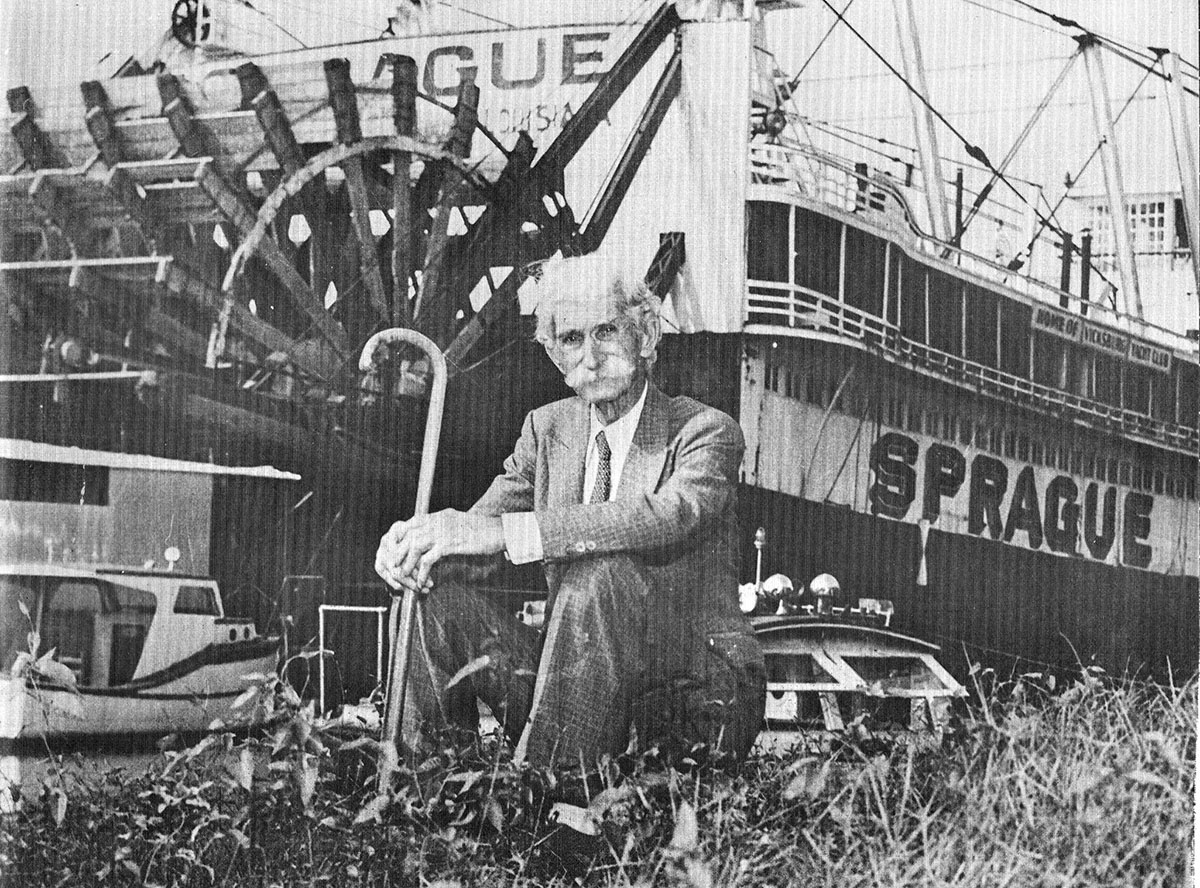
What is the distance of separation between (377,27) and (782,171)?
1.71m

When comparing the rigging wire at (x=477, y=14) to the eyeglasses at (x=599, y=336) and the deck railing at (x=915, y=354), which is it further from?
the deck railing at (x=915, y=354)

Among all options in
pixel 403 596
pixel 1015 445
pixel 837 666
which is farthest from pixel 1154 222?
pixel 403 596

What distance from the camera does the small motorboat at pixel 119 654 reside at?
20.1 feet

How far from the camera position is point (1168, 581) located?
6566mm

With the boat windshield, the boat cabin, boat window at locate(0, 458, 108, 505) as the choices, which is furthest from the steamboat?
the boat windshield

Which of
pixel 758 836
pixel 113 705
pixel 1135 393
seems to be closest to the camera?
pixel 758 836

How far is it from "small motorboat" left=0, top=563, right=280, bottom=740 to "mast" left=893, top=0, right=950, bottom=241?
319 cm

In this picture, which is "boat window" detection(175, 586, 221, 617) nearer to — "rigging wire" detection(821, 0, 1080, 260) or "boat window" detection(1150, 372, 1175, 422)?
"rigging wire" detection(821, 0, 1080, 260)

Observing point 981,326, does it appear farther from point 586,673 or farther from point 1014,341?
point 586,673

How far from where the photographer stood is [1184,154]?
256 inches

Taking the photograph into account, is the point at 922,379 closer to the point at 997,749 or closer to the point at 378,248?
the point at 997,749

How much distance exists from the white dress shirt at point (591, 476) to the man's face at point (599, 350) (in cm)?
8

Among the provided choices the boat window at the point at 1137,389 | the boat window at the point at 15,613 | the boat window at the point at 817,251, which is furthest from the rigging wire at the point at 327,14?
the boat window at the point at 1137,389

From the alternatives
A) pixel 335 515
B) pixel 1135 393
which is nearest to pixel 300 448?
pixel 335 515
